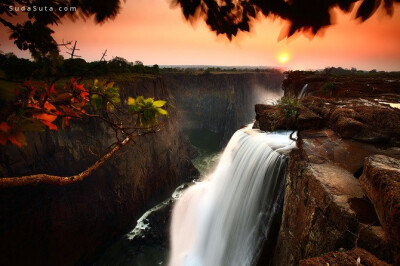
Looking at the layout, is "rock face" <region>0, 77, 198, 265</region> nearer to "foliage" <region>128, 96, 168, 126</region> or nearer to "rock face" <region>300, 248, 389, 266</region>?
"foliage" <region>128, 96, 168, 126</region>

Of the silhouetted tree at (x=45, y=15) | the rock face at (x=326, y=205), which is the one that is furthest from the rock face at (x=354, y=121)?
the silhouetted tree at (x=45, y=15)

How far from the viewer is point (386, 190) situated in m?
2.37

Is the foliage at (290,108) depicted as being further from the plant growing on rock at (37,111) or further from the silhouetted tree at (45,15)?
the silhouetted tree at (45,15)

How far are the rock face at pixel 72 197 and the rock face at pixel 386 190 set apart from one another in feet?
25.7

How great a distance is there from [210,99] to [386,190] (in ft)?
120

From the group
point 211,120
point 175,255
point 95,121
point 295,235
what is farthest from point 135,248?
point 211,120

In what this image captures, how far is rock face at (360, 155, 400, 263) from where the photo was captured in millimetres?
2150

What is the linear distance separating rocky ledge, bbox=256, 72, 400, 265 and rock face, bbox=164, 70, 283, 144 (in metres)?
31.0

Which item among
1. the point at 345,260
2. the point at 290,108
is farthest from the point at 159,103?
the point at 290,108

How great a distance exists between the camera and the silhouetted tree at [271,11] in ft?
3.83

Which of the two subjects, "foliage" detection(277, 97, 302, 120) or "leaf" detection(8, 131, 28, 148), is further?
"foliage" detection(277, 97, 302, 120)

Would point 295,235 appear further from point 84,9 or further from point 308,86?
point 308,86

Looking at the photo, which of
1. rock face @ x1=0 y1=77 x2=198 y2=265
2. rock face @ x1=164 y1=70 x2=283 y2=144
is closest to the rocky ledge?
rock face @ x1=0 y1=77 x2=198 y2=265

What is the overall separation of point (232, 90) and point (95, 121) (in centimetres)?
3001
